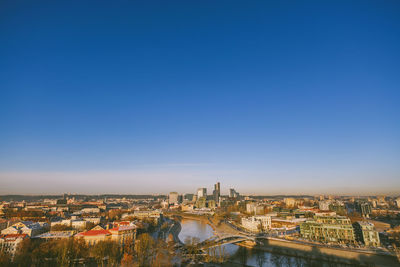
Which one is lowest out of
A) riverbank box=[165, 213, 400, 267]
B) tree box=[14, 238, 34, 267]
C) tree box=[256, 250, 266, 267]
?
tree box=[256, 250, 266, 267]

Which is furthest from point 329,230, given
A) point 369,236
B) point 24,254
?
point 24,254

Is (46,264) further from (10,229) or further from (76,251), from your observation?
(10,229)

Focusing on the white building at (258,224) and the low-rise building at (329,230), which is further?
the white building at (258,224)

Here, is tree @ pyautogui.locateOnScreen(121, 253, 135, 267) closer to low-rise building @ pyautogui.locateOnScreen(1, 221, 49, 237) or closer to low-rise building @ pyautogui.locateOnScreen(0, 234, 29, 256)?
low-rise building @ pyautogui.locateOnScreen(0, 234, 29, 256)

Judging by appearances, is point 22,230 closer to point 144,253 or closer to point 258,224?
point 144,253

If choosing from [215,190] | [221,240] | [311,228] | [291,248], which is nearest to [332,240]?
[311,228]

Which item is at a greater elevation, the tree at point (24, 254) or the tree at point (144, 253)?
the tree at point (24, 254)

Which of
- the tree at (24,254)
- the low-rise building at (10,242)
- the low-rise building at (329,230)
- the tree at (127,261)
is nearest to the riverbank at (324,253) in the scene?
the low-rise building at (329,230)

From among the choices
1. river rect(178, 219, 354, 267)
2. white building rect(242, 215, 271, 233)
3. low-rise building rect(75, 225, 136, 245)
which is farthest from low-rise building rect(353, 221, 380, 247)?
low-rise building rect(75, 225, 136, 245)

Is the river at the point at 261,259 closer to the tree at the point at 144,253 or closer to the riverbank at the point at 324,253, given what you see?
the riverbank at the point at 324,253

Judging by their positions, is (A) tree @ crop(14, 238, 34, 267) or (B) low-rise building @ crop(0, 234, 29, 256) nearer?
(A) tree @ crop(14, 238, 34, 267)

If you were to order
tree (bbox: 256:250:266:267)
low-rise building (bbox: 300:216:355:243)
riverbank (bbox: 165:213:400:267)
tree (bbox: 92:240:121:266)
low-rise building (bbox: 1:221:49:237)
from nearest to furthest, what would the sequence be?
1. tree (bbox: 92:240:121:266)
2. riverbank (bbox: 165:213:400:267)
3. tree (bbox: 256:250:266:267)
4. low-rise building (bbox: 300:216:355:243)
5. low-rise building (bbox: 1:221:49:237)
